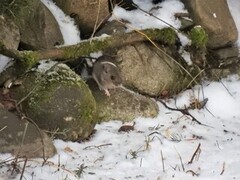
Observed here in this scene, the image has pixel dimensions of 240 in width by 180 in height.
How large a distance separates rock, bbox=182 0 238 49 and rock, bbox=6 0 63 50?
4.89 feet

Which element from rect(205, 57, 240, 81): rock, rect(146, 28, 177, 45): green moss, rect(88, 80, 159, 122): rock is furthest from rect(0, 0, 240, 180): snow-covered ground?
rect(205, 57, 240, 81): rock

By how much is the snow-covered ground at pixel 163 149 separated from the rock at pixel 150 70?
0.51 ft

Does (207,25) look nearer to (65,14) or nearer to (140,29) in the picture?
(140,29)

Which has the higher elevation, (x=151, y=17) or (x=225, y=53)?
(x=151, y=17)

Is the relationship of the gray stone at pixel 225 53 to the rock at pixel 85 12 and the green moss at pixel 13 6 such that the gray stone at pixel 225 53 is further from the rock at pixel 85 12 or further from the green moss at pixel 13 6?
the green moss at pixel 13 6

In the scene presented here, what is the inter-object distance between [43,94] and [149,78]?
133 centimetres

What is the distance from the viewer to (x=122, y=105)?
5.17 meters

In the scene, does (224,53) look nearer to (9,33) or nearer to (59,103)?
(59,103)

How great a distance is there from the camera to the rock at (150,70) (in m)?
5.59

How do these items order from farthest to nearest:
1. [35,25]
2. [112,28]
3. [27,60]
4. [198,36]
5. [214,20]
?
[214,20] → [198,36] → [112,28] → [35,25] → [27,60]

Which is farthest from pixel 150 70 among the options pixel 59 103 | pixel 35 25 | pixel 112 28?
pixel 59 103

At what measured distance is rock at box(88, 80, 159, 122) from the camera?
5.11 m

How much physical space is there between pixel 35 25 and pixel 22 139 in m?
1.48

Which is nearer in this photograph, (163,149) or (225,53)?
(163,149)
